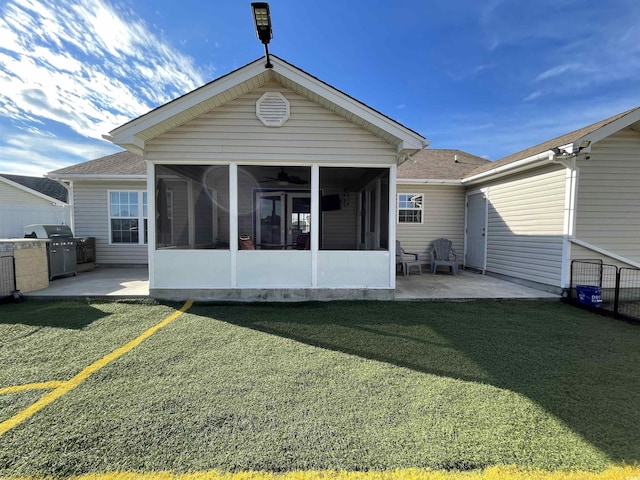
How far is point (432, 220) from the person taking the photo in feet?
27.6

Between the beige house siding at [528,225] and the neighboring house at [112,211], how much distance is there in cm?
1015

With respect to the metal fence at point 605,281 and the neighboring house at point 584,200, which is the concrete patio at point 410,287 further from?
the neighboring house at point 584,200

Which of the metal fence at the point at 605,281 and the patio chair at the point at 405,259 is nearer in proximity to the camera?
the metal fence at the point at 605,281

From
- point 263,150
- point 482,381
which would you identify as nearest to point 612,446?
point 482,381

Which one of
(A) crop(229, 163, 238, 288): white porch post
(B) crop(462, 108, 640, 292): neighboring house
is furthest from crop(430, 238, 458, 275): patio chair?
(A) crop(229, 163, 238, 288): white porch post

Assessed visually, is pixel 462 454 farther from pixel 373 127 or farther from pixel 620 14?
pixel 620 14

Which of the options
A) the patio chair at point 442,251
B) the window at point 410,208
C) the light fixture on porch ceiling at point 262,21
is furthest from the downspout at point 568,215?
the light fixture on porch ceiling at point 262,21

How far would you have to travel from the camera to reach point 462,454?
164 cm

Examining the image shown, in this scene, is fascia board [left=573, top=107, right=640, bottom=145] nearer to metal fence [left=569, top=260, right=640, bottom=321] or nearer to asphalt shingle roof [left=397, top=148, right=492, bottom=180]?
metal fence [left=569, top=260, right=640, bottom=321]

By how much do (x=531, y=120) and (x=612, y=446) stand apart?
55.1 feet

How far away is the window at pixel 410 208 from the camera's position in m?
8.41

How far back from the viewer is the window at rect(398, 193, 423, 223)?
8.41 meters

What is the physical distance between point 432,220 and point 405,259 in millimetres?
1521

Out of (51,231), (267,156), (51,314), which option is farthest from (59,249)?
(267,156)
